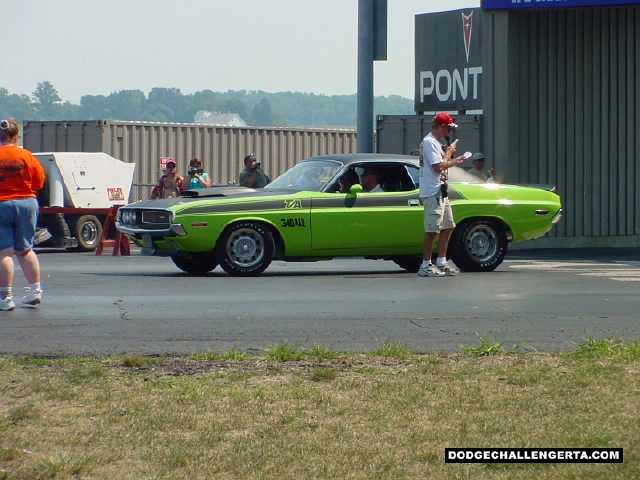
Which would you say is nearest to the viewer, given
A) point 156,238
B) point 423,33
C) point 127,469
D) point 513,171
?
point 127,469

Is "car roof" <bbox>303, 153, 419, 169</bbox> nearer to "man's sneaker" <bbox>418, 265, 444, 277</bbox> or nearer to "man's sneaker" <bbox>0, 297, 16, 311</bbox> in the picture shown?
"man's sneaker" <bbox>418, 265, 444, 277</bbox>

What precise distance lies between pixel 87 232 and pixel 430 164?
33.3ft

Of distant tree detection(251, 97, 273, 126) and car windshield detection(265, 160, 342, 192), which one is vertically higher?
distant tree detection(251, 97, 273, 126)

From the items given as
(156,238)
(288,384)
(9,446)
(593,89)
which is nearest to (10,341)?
(288,384)

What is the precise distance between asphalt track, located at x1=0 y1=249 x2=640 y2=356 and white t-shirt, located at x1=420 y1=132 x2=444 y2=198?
1011mm

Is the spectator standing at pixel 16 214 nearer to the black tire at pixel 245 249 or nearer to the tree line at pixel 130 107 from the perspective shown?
A: the black tire at pixel 245 249

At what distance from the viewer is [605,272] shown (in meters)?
15.2

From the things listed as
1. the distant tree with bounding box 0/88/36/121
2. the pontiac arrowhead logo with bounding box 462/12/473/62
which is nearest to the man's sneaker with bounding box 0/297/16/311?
the pontiac arrowhead logo with bounding box 462/12/473/62

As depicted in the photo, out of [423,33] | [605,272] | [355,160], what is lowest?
[605,272]

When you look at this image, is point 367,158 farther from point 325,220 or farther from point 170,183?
point 170,183

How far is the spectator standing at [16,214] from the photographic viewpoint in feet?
34.9

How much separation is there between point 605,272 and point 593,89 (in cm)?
813

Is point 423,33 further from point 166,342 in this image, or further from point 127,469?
point 127,469

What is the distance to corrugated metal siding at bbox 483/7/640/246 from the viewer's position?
21891mm
